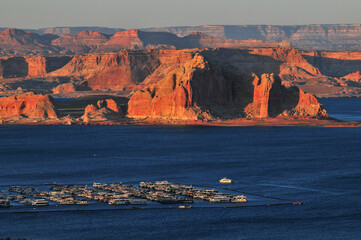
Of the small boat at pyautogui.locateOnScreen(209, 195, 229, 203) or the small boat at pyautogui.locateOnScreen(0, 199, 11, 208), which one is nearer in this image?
the small boat at pyautogui.locateOnScreen(0, 199, 11, 208)

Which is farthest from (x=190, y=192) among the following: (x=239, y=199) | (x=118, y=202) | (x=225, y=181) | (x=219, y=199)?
(x=225, y=181)

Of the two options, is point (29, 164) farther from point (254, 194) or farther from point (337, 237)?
point (337, 237)

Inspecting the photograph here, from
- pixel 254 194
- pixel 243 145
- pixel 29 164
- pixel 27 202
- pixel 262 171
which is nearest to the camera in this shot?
pixel 27 202

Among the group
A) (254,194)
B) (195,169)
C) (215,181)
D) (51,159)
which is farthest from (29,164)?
(254,194)

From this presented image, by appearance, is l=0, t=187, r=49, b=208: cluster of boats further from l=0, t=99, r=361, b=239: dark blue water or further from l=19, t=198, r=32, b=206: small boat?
l=0, t=99, r=361, b=239: dark blue water

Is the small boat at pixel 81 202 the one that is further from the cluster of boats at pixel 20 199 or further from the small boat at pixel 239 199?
the small boat at pixel 239 199

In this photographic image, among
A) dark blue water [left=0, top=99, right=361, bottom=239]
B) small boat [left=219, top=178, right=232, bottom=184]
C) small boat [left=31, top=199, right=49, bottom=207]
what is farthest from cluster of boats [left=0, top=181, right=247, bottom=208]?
small boat [left=219, top=178, right=232, bottom=184]
